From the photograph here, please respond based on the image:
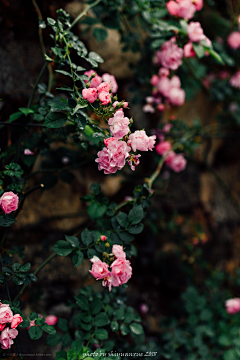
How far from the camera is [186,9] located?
957mm

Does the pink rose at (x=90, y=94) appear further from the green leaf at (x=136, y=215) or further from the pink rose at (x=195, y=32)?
the pink rose at (x=195, y=32)

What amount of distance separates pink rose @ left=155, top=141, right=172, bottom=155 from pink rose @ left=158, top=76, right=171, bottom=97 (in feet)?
0.79

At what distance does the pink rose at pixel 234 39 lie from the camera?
4.87 ft

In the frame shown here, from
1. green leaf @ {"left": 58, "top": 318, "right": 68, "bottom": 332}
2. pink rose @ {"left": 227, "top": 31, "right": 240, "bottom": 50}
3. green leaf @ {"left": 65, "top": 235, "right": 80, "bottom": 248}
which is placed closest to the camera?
green leaf @ {"left": 65, "top": 235, "right": 80, "bottom": 248}

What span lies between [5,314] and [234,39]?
1808 mm

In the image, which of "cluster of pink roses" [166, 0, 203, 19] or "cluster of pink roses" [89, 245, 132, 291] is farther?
"cluster of pink roses" [166, 0, 203, 19]

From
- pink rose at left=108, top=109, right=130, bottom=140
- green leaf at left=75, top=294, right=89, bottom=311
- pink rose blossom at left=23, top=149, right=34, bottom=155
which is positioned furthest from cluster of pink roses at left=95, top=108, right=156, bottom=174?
green leaf at left=75, top=294, right=89, bottom=311

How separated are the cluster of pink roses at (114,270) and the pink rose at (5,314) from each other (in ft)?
0.79

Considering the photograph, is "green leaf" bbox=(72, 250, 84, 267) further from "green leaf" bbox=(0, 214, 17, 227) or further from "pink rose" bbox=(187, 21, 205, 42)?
"pink rose" bbox=(187, 21, 205, 42)

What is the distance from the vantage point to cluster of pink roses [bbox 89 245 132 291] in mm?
642

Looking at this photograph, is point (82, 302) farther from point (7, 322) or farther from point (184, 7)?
point (184, 7)

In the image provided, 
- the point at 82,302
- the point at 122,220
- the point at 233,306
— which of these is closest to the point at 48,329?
the point at 82,302

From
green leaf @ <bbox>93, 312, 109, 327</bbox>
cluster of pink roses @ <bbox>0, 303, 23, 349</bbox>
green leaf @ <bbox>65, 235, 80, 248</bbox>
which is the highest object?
green leaf @ <bbox>65, 235, 80, 248</bbox>

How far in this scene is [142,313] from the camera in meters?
1.38
